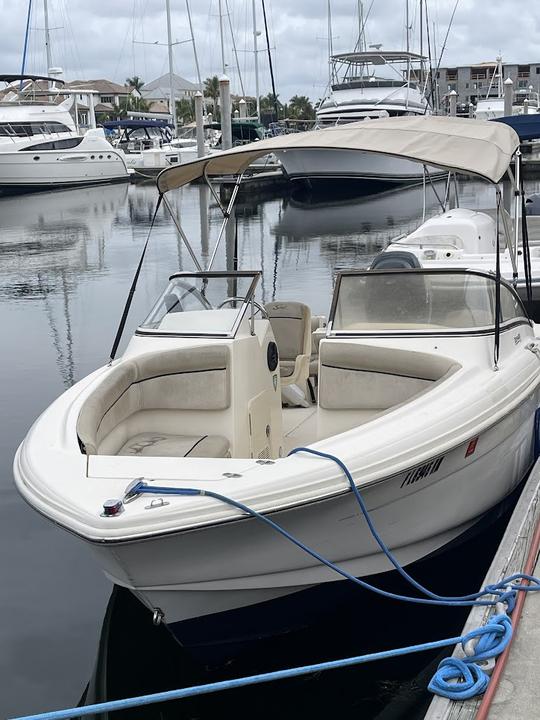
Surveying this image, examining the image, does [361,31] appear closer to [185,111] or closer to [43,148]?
[43,148]

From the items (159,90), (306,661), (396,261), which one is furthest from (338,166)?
(159,90)

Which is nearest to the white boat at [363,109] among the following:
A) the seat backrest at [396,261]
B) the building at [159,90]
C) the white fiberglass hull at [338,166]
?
the white fiberglass hull at [338,166]

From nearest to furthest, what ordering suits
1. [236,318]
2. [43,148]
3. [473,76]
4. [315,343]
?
[236,318] < [315,343] < [43,148] < [473,76]

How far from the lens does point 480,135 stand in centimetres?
597

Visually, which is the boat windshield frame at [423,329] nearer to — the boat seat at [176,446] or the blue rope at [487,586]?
the boat seat at [176,446]

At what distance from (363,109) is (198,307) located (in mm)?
34842

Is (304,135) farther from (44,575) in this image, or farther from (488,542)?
(44,575)

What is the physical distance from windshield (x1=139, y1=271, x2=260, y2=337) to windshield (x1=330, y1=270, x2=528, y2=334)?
0.66 metres

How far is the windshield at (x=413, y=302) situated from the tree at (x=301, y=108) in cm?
8013

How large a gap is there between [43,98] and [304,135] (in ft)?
142

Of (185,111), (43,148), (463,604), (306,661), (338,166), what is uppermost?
(185,111)

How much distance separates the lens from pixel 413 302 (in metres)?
5.98

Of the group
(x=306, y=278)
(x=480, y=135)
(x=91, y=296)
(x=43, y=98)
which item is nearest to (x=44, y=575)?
(x=480, y=135)

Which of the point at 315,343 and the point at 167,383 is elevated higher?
the point at 167,383
